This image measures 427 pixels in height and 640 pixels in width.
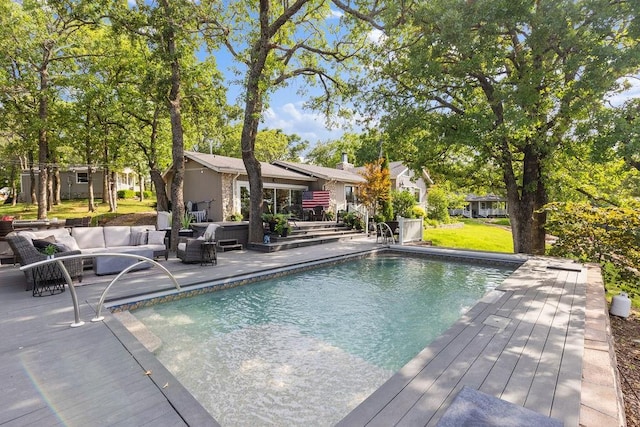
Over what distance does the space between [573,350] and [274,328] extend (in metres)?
4.11

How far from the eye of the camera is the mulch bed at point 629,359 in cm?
309

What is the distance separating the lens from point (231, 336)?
16.4ft

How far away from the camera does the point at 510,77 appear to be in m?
9.58

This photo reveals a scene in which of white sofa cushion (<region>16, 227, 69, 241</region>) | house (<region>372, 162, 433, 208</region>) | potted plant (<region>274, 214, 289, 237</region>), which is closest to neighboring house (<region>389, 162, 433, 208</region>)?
house (<region>372, 162, 433, 208</region>)

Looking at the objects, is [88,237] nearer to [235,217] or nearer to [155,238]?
[155,238]

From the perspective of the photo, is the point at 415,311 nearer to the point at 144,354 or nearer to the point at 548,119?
the point at 144,354

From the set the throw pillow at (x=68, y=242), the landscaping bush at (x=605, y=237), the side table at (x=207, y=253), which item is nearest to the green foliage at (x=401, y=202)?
the landscaping bush at (x=605, y=237)

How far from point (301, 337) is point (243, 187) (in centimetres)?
1217

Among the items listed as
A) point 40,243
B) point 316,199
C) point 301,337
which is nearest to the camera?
point 301,337

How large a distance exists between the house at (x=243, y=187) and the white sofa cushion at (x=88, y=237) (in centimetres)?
644

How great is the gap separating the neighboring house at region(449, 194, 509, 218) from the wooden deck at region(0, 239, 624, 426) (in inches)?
1685

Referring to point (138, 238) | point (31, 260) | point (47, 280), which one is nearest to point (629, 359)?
point (47, 280)

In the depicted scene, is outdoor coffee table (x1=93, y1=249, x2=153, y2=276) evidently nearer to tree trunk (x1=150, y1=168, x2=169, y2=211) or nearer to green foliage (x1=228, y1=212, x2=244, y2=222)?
green foliage (x1=228, y1=212, x2=244, y2=222)

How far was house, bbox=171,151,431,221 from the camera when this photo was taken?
50.2ft
